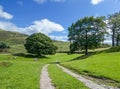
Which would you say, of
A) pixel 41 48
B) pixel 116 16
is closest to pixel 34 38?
pixel 41 48

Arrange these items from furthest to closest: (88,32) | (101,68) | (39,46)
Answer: (39,46) → (88,32) → (101,68)

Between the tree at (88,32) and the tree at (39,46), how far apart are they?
2202cm

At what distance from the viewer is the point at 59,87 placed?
78.1 feet

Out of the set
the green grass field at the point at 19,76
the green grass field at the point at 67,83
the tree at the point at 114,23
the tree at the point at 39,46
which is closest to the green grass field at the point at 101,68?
the green grass field at the point at 67,83

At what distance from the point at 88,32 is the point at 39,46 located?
98.4ft

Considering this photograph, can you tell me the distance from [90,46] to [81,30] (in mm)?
8191

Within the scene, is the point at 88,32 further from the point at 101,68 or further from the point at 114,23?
the point at 101,68

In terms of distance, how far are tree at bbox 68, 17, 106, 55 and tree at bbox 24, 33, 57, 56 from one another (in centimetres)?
2202

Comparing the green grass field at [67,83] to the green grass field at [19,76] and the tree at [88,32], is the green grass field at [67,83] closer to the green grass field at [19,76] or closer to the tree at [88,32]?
the green grass field at [19,76]

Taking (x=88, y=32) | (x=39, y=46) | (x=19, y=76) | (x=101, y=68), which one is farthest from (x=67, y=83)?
(x=39, y=46)

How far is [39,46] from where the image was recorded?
126750 mm

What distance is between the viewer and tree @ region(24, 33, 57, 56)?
127500 millimetres

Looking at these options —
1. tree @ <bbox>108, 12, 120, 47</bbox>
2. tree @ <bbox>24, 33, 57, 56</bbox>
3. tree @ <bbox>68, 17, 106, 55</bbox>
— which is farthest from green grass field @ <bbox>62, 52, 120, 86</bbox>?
tree @ <bbox>24, 33, 57, 56</bbox>

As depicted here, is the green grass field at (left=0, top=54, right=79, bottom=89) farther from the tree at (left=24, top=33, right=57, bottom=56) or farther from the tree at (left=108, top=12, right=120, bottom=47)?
the tree at (left=24, top=33, right=57, bottom=56)
